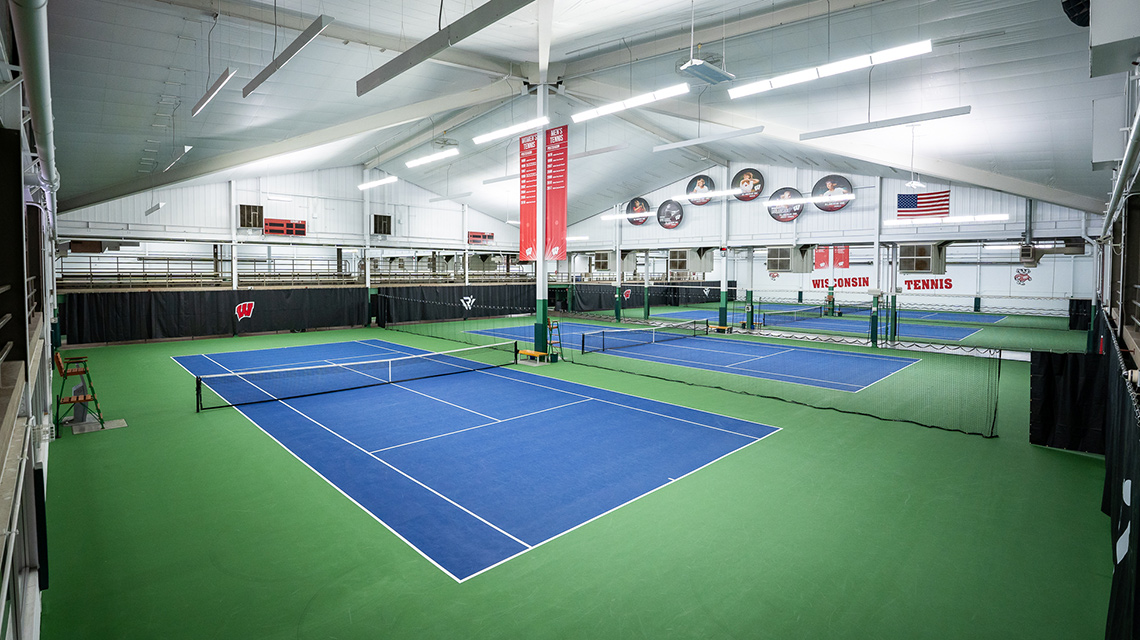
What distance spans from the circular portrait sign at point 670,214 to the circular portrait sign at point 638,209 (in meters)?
0.85

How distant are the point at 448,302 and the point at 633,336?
43.5 ft

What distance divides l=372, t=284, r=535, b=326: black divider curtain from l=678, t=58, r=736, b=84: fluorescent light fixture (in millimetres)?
24252

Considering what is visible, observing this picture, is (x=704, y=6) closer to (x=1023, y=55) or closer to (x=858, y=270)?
(x=1023, y=55)

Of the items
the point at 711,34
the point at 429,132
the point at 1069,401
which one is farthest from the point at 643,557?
the point at 429,132

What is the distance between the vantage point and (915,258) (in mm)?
23703

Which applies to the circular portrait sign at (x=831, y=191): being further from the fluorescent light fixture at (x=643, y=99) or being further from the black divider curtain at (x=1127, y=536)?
the black divider curtain at (x=1127, y=536)

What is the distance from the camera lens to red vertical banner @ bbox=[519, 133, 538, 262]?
18.7m

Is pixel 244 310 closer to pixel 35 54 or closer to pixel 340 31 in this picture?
pixel 340 31

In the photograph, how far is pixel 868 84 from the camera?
13.9 meters

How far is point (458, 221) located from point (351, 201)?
700 cm

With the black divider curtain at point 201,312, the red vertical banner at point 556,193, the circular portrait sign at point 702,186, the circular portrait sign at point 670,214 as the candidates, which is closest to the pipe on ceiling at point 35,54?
the red vertical banner at point 556,193

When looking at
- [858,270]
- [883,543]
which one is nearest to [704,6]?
[883,543]

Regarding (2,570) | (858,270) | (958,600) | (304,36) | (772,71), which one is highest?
(772,71)

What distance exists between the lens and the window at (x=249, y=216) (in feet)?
89.3
